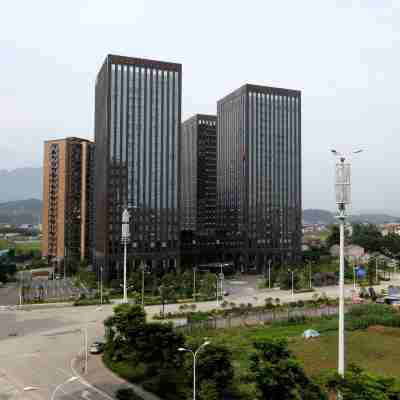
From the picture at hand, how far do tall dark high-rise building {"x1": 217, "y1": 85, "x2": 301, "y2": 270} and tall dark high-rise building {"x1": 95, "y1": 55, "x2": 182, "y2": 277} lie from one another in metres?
30.2

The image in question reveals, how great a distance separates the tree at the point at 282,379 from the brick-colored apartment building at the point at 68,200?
122 m

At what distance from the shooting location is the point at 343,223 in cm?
3081

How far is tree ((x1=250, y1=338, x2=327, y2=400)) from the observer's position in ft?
93.1

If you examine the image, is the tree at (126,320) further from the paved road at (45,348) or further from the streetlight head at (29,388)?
the streetlight head at (29,388)

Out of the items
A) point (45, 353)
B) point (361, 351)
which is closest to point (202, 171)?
point (45, 353)

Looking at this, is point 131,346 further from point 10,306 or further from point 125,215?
point 10,306

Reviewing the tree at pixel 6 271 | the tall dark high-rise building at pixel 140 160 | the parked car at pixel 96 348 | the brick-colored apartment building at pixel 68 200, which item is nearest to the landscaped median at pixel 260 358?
the parked car at pixel 96 348

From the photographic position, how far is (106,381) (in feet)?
131

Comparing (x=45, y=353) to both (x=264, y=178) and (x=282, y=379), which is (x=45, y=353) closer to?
(x=282, y=379)

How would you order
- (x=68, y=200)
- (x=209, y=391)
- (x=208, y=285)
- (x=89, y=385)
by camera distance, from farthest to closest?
(x=68, y=200)
(x=208, y=285)
(x=89, y=385)
(x=209, y=391)

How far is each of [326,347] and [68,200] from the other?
113030mm

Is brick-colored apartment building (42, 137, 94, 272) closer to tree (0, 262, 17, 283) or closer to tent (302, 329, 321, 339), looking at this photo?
tree (0, 262, 17, 283)

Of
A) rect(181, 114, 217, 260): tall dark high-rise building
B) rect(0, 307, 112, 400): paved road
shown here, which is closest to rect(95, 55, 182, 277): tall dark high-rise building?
rect(0, 307, 112, 400): paved road

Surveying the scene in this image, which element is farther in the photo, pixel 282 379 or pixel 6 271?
pixel 6 271
